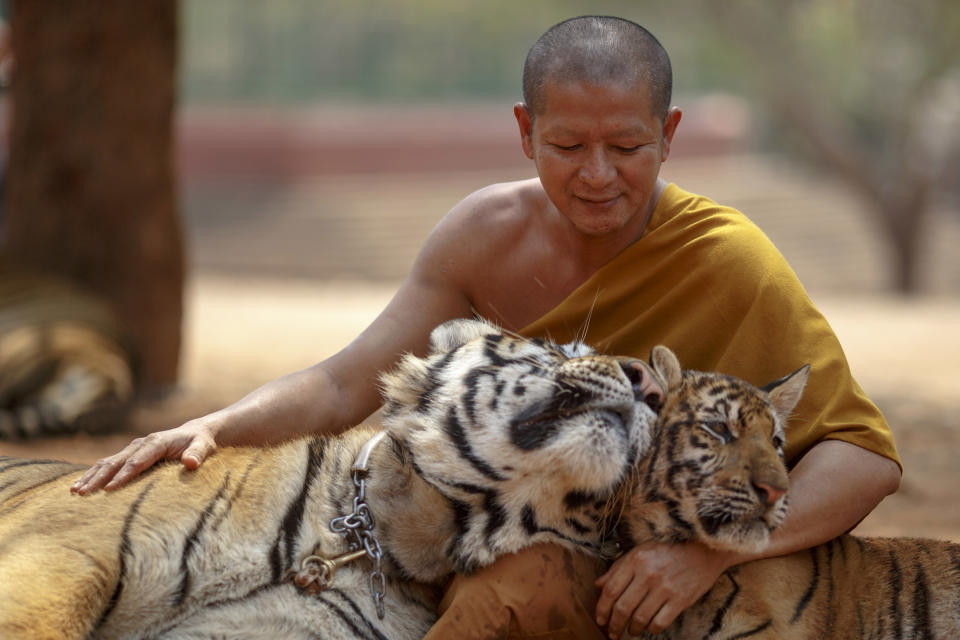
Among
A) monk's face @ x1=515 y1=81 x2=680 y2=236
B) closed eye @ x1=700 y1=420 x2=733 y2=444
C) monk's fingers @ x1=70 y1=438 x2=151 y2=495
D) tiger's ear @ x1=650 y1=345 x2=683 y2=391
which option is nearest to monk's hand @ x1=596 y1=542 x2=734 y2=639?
closed eye @ x1=700 y1=420 x2=733 y2=444

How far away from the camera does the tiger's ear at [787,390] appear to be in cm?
268

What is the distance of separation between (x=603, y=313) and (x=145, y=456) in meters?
1.30

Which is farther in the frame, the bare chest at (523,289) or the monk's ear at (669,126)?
the bare chest at (523,289)

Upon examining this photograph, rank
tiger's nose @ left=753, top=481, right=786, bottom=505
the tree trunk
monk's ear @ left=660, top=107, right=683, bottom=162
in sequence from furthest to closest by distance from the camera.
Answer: the tree trunk
monk's ear @ left=660, top=107, right=683, bottom=162
tiger's nose @ left=753, top=481, right=786, bottom=505

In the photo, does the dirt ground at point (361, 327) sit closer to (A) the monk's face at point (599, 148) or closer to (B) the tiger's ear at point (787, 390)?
(B) the tiger's ear at point (787, 390)

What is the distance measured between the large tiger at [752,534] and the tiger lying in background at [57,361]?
4473 mm

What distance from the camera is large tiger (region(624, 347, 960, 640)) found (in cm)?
246

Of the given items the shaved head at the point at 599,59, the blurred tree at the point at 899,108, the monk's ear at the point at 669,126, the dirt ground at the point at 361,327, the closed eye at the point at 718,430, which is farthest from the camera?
the blurred tree at the point at 899,108

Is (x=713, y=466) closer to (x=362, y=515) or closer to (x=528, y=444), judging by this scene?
(x=528, y=444)

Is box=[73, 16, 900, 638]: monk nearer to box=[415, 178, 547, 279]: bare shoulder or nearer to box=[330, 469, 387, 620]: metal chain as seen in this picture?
box=[415, 178, 547, 279]: bare shoulder

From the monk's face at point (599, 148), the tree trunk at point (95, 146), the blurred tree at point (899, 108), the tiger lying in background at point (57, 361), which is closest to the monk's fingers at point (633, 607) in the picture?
the monk's face at point (599, 148)

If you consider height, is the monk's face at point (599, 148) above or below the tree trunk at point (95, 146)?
above

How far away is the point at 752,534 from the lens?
8.04 ft

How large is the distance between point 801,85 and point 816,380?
46.8 ft
